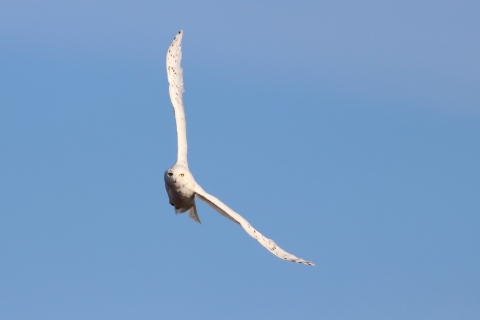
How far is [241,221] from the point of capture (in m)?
33.0

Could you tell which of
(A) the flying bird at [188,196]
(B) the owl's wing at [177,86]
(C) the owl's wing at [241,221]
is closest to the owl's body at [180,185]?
(A) the flying bird at [188,196]

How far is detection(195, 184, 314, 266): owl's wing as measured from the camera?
3203 centimetres

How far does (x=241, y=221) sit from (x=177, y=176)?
8.04ft

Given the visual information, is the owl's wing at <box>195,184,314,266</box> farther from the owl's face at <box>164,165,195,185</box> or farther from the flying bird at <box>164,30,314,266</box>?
the owl's face at <box>164,165,195,185</box>

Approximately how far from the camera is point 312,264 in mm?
29469

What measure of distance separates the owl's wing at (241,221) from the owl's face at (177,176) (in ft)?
1.55

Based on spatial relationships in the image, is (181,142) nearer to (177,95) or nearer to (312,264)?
(177,95)

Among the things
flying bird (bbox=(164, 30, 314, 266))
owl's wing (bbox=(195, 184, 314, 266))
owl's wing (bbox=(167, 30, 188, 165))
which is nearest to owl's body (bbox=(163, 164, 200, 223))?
→ flying bird (bbox=(164, 30, 314, 266))

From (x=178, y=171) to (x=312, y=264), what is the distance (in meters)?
6.06

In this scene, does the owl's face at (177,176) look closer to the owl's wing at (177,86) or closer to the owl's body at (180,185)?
the owl's body at (180,185)

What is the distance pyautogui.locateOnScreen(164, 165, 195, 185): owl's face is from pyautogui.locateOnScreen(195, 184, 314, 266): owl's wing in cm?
47

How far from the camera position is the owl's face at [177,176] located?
109 ft

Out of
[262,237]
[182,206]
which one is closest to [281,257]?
[262,237]

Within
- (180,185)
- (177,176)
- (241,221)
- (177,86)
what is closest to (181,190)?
(180,185)
